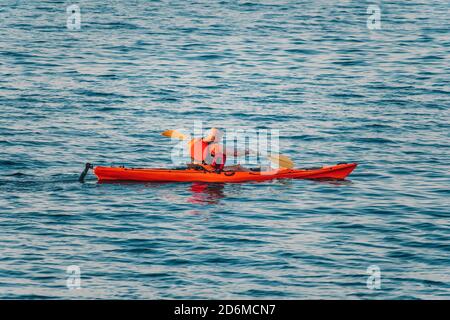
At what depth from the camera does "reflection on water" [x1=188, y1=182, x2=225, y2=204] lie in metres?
31.4

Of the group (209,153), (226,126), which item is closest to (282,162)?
(209,153)

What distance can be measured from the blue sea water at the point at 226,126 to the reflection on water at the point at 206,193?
0.12m

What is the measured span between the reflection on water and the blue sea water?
12cm

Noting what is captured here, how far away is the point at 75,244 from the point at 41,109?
18863 millimetres

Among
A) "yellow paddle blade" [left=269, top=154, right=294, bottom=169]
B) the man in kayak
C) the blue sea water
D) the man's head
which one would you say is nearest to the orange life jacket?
the man in kayak

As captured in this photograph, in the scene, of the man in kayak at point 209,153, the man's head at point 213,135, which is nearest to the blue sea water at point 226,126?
the man in kayak at point 209,153

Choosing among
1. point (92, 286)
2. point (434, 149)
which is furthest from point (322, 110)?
point (92, 286)

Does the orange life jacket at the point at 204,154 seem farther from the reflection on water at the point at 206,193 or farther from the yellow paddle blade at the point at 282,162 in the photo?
the yellow paddle blade at the point at 282,162

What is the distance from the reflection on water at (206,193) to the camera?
1234 inches

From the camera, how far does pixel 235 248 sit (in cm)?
2672

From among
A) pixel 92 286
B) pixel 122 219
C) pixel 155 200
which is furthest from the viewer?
pixel 155 200

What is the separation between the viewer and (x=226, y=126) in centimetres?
4275

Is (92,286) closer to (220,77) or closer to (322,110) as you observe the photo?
(322,110)
